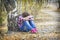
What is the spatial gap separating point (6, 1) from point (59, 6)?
2.01ft

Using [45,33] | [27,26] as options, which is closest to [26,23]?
[27,26]

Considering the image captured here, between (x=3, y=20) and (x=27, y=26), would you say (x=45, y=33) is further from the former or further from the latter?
(x=3, y=20)

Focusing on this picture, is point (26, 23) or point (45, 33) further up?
point (26, 23)

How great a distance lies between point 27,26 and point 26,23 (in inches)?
1.4

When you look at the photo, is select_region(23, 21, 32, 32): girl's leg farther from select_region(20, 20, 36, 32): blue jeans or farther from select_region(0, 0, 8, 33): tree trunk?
select_region(0, 0, 8, 33): tree trunk

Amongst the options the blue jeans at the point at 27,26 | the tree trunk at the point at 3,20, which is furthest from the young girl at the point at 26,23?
the tree trunk at the point at 3,20

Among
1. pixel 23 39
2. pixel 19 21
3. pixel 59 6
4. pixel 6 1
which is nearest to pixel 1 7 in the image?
pixel 6 1

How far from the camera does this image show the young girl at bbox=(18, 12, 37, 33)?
197 cm

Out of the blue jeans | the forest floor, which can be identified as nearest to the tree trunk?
the forest floor

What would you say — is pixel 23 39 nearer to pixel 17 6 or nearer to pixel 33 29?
pixel 33 29

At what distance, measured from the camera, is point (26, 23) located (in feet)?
6.47

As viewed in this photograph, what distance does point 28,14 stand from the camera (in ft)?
6.48

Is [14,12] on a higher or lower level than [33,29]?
higher

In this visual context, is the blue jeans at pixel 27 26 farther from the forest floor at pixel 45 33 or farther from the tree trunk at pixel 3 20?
the tree trunk at pixel 3 20
